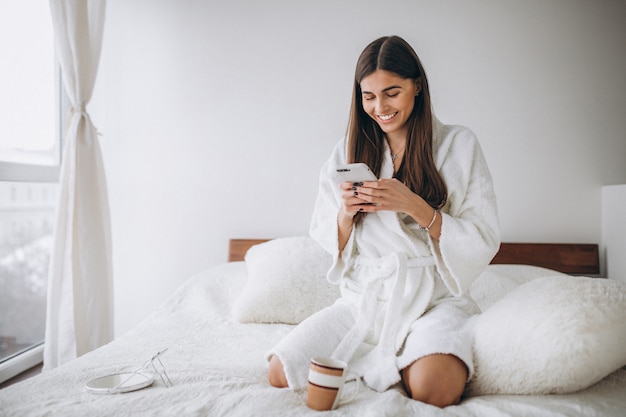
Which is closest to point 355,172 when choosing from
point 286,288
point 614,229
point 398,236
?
point 398,236

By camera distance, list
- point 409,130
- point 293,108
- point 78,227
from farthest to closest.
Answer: point 293,108
point 78,227
point 409,130

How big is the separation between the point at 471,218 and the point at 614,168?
55.6 inches

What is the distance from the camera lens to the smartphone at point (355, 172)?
1.45 meters

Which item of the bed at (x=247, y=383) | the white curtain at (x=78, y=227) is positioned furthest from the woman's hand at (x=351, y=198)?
the white curtain at (x=78, y=227)

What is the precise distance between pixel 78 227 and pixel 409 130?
1.58 m

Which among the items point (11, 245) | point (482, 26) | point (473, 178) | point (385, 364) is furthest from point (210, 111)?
point (385, 364)

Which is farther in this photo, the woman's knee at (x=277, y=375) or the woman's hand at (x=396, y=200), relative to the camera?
the woman's hand at (x=396, y=200)

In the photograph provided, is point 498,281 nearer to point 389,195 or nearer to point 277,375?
point 389,195

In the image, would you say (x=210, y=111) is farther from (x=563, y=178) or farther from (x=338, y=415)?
(x=338, y=415)

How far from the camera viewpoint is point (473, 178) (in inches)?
62.6

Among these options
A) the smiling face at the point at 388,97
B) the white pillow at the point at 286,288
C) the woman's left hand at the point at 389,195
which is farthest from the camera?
the white pillow at the point at 286,288

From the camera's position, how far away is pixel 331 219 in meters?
1.69

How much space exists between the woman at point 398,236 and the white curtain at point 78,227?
126cm

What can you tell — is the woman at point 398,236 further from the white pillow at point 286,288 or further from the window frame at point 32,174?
the window frame at point 32,174
